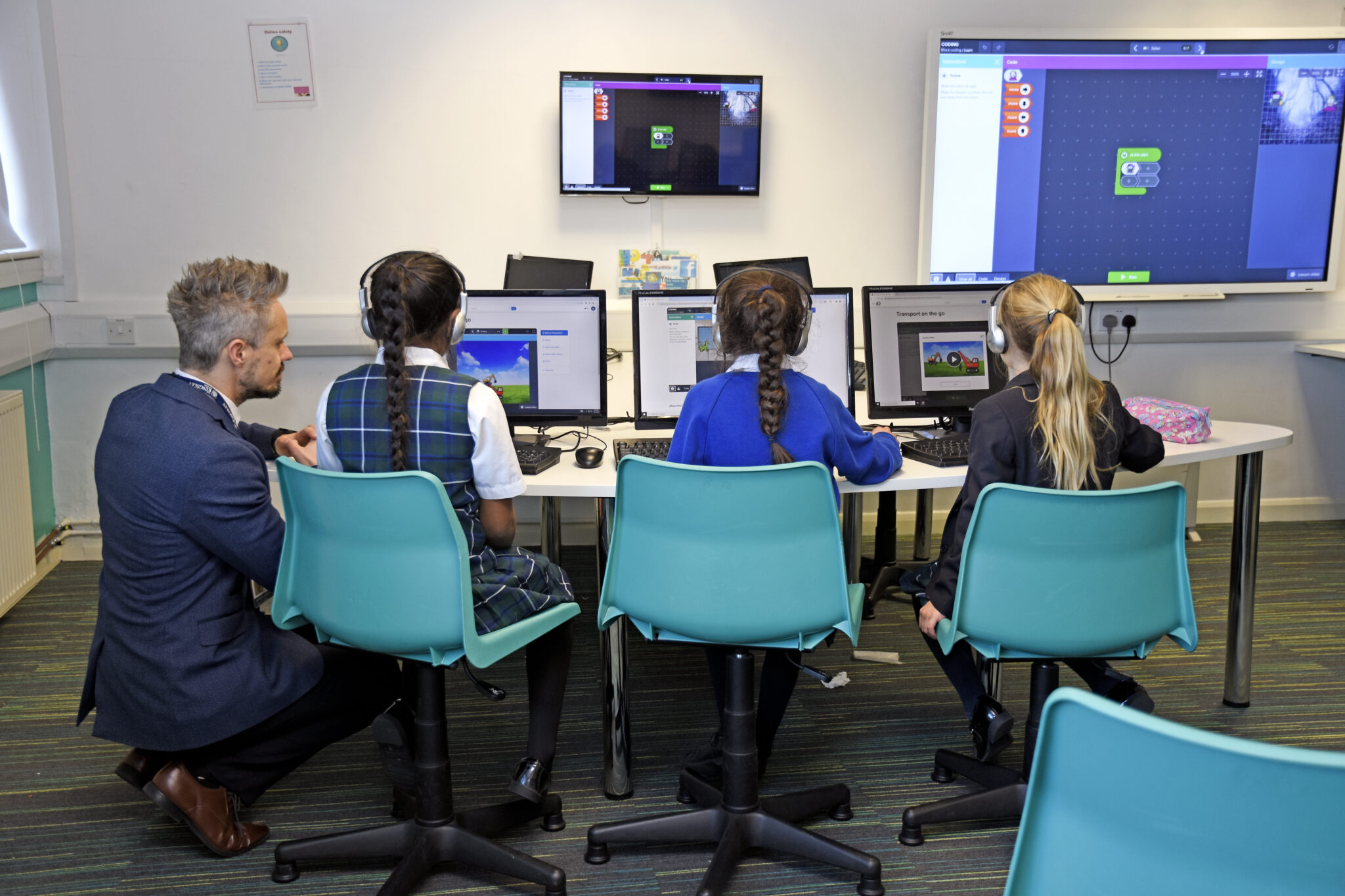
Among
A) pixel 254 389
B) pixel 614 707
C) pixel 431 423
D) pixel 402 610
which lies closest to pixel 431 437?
pixel 431 423

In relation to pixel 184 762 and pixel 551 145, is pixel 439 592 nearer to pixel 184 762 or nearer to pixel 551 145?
→ pixel 184 762

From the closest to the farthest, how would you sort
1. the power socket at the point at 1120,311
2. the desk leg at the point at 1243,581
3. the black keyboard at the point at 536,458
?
the black keyboard at the point at 536,458 < the desk leg at the point at 1243,581 < the power socket at the point at 1120,311

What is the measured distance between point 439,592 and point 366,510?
18 centimetres

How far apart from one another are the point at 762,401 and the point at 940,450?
26.2 inches

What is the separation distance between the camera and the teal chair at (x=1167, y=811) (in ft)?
3.13

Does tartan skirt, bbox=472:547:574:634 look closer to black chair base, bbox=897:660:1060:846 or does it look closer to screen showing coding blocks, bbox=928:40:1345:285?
black chair base, bbox=897:660:1060:846

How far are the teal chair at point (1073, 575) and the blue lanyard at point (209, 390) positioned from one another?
1.37 metres

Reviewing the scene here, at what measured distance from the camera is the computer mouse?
100.0 inches

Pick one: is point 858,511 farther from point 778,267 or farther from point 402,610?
point 402,610

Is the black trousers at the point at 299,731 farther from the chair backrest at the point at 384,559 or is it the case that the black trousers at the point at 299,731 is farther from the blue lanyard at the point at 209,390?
the blue lanyard at the point at 209,390

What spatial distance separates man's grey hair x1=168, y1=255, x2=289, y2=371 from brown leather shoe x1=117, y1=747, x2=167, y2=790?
2.52 ft

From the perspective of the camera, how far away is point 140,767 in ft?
7.09

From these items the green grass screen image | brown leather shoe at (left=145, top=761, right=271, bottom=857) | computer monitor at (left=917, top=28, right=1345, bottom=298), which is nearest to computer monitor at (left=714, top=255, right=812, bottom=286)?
the green grass screen image

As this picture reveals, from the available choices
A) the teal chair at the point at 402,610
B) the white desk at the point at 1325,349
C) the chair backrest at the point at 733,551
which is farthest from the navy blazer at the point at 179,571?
the white desk at the point at 1325,349
